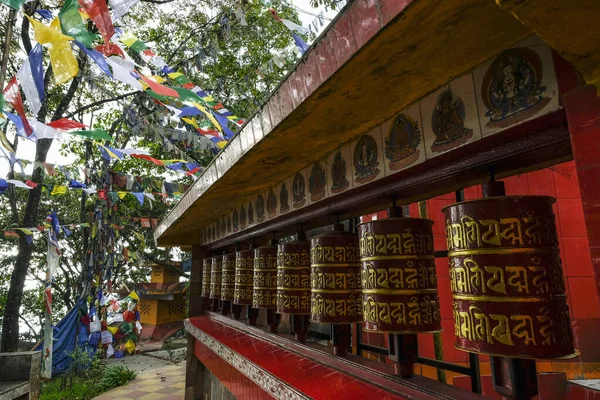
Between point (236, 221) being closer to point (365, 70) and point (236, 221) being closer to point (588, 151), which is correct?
point (365, 70)

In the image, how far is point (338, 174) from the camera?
7.77ft

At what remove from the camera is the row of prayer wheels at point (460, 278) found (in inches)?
48.6

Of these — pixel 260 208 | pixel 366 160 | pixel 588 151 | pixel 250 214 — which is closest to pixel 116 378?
pixel 250 214

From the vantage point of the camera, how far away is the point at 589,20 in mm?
766

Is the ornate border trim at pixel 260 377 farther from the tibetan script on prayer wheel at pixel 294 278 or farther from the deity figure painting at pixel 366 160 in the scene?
the deity figure painting at pixel 366 160

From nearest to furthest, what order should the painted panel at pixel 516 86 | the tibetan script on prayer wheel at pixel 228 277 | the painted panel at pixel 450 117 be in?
the painted panel at pixel 516 86 → the painted panel at pixel 450 117 → the tibetan script on prayer wheel at pixel 228 277

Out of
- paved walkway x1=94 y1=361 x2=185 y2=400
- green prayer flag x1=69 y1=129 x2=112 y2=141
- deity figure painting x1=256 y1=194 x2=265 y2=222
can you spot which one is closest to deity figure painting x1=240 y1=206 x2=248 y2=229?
deity figure painting x1=256 y1=194 x2=265 y2=222

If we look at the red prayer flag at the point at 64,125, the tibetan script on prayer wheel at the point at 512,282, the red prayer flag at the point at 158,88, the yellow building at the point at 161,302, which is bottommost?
the yellow building at the point at 161,302

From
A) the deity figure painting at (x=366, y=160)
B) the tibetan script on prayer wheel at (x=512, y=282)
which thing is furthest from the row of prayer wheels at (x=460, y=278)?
the deity figure painting at (x=366, y=160)

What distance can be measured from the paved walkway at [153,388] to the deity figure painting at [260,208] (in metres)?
5.37

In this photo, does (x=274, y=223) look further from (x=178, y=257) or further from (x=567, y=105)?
(x=178, y=257)

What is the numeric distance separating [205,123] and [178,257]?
27.9 ft

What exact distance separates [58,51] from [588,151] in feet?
10.9

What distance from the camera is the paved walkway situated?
24.4ft
